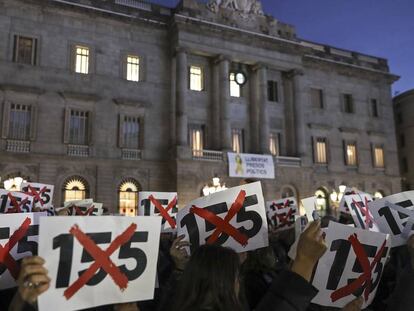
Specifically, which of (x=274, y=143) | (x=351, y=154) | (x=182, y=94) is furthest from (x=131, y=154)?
(x=351, y=154)

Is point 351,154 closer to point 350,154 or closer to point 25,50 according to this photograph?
point 350,154

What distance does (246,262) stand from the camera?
475cm

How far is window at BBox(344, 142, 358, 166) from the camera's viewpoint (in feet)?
113

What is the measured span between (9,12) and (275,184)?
65.4ft

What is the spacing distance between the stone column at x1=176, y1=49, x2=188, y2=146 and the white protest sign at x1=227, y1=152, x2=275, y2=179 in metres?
3.47

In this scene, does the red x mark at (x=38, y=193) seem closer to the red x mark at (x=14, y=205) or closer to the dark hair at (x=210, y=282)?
the red x mark at (x=14, y=205)

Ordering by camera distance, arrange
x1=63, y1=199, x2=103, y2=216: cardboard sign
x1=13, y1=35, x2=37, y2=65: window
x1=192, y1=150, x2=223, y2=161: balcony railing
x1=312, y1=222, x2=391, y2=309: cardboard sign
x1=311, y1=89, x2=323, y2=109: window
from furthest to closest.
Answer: x1=311, y1=89, x2=323, y2=109: window, x1=192, y1=150, x2=223, y2=161: balcony railing, x1=13, y1=35, x2=37, y2=65: window, x1=63, y1=199, x2=103, y2=216: cardboard sign, x1=312, y1=222, x2=391, y2=309: cardboard sign

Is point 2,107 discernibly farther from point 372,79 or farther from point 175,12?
point 372,79

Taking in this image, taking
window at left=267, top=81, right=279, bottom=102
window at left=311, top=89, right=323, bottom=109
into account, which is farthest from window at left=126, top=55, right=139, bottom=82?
window at left=311, top=89, right=323, bottom=109

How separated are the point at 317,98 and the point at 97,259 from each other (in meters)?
32.9

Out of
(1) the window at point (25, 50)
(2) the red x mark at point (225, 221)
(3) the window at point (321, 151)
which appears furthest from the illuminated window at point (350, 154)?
(2) the red x mark at point (225, 221)

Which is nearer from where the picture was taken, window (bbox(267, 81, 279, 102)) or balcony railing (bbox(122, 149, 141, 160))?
balcony railing (bbox(122, 149, 141, 160))

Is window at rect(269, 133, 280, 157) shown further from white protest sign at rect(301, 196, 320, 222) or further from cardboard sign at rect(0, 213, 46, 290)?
cardboard sign at rect(0, 213, 46, 290)

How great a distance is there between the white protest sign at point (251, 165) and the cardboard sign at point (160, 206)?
1783 centimetres
